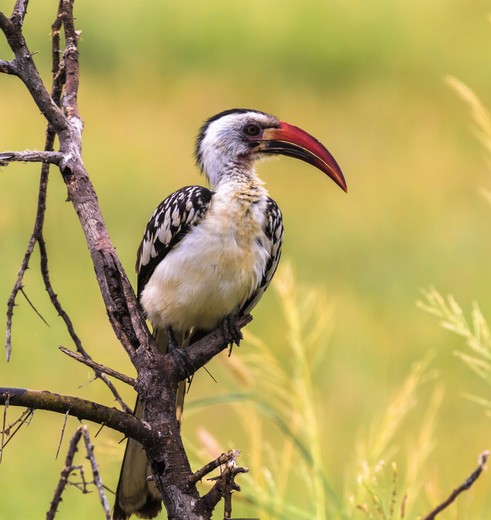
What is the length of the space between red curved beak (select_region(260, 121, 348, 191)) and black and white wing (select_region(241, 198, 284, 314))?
0.20 m

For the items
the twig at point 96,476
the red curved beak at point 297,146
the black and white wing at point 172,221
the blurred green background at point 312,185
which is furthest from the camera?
the blurred green background at point 312,185

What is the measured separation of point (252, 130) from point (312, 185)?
4.32m

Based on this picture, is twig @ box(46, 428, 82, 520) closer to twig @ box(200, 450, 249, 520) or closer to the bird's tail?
twig @ box(200, 450, 249, 520)

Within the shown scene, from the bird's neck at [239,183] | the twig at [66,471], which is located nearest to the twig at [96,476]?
the twig at [66,471]

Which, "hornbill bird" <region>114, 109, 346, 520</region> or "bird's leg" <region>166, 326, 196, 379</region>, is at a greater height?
"hornbill bird" <region>114, 109, 346, 520</region>

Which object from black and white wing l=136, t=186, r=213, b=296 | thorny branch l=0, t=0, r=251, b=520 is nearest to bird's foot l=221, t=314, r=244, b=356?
black and white wing l=136, t=186, r=213, b=296

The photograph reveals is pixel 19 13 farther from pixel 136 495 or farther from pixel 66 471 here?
Result: pixel 136 495

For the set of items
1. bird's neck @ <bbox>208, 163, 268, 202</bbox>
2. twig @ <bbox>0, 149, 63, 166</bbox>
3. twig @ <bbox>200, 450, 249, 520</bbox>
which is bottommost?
twig @ <bbox>200, 450, 249, 520</bbox>

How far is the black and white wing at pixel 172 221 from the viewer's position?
10.4ft

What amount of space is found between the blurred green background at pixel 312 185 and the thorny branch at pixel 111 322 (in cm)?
268

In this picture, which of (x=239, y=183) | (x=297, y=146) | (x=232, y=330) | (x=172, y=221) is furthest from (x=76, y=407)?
(x=297, y=146)

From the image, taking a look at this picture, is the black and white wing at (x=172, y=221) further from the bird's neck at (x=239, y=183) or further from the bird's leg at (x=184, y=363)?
the bird's leg at (x=184, y=363)

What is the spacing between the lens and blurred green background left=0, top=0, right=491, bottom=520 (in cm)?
593

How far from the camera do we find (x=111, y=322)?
2314mm
